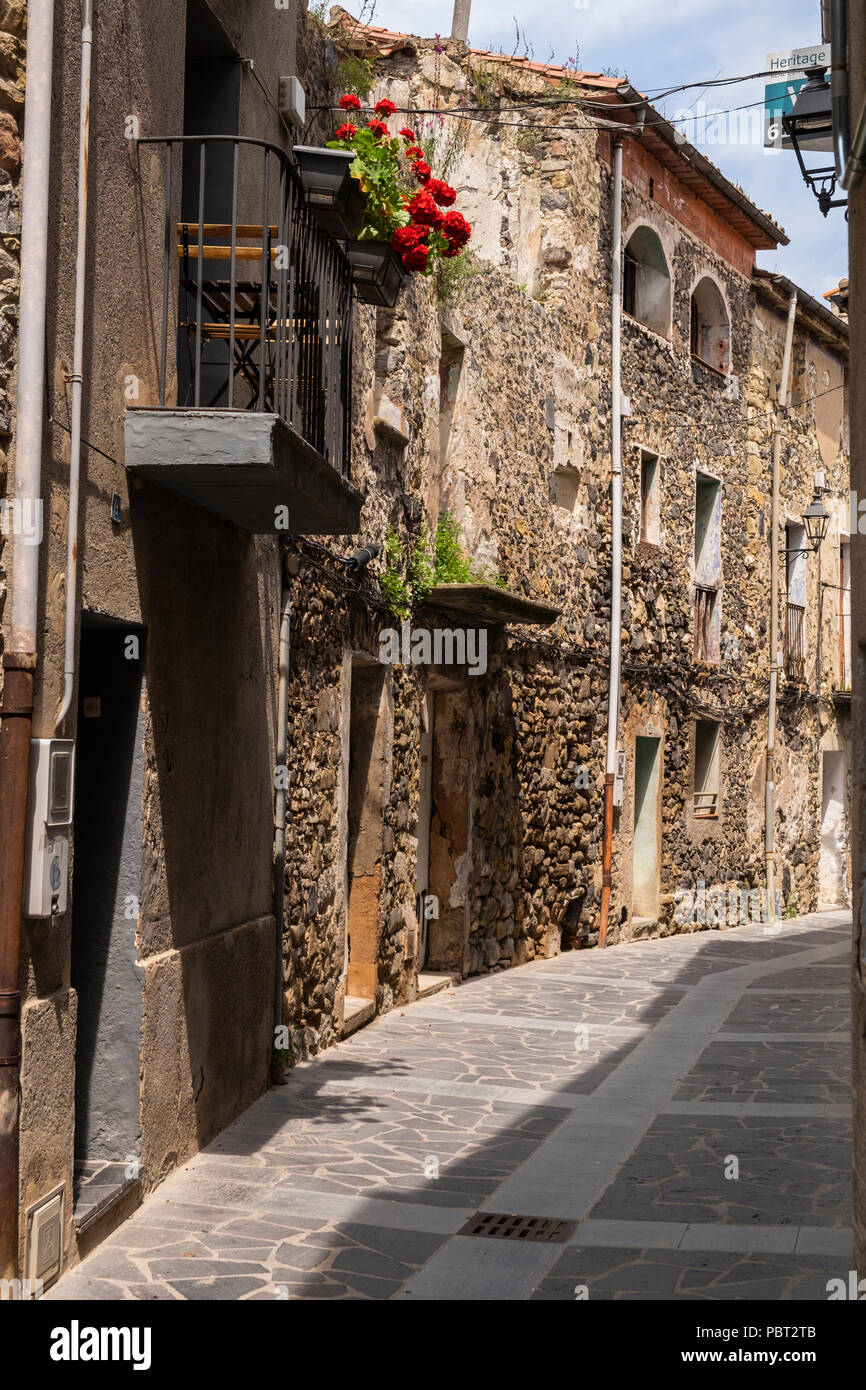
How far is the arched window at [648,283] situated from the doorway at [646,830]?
15.9 feet

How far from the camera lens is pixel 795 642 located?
2042 cm

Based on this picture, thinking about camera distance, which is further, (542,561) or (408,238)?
(542,561)

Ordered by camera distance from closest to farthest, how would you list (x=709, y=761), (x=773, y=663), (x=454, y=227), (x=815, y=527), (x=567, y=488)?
(x=454, y=227) → (x=567, y=488) → (x=709, y=761) → (x=773, y=663) → (x=815, y=527)

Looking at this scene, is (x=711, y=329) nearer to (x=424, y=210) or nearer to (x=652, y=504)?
(x=652, y=504)

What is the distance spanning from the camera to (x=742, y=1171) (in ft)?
20.6

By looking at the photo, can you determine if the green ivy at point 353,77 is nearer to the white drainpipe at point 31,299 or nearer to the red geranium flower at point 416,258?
the red geranium flower at point 416,258

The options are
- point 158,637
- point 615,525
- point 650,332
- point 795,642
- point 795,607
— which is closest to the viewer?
point 158,637

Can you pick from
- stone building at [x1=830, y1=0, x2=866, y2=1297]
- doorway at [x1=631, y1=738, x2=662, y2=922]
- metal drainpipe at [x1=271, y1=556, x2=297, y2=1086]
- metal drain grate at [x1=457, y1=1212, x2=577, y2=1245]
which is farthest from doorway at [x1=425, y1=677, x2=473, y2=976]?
stone building at [x1=830, y1=0, x2=866, y2=1297]

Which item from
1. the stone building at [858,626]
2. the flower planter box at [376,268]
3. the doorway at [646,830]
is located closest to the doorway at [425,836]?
the flower planter box at [376,268]

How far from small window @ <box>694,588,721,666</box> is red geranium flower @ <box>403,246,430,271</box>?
34.5ft

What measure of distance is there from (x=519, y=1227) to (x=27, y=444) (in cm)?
344

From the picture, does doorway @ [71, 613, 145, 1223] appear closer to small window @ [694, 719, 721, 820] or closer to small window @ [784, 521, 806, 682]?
small window @ [694, 719, 721, 820]

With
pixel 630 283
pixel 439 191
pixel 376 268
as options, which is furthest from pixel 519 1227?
pixel 630 283

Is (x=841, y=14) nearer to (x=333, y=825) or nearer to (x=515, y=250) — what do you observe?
(x=333, y=825)
